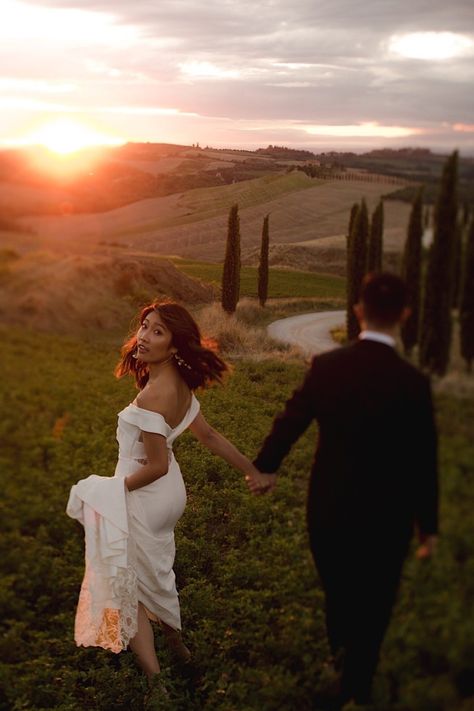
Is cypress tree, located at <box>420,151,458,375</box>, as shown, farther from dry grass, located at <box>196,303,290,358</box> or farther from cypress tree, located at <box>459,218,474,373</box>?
dry grass, located at <box>196,303,290,358</box>

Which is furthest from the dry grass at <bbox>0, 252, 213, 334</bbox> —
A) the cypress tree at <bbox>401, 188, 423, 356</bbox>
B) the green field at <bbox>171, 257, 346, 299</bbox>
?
the cypress tree at <bbox>401, 188, 423, 356</bbox>

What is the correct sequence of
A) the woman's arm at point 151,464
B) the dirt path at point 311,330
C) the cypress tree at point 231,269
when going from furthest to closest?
the cypress tree at point 231,269 < the dirt path at point 311,330 < the woman's arm at point 151,464

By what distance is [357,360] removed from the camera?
2.96 m

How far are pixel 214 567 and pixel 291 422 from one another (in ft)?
7.62

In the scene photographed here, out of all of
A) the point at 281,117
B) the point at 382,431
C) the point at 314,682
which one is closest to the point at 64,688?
the point at 314,682

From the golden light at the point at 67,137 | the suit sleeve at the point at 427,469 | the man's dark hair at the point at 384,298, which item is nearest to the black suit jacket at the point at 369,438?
the suit sleeve at the point at 427,469

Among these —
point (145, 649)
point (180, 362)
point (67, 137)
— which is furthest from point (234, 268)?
point (145, 649)

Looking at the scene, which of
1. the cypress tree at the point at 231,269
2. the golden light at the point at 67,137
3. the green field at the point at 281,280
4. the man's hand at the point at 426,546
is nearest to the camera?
the man's hand at the point at 426,546

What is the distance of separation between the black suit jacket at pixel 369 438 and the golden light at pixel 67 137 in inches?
144

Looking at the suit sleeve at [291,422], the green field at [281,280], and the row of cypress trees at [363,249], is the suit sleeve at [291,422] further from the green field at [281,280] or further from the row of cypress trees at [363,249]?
the green field at [281,280]

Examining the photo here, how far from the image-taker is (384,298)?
2.85m

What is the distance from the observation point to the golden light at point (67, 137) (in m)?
5.89

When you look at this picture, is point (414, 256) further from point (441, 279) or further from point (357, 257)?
point (357, 257)

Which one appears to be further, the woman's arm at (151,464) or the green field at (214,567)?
the woman's arm at (151,464)
